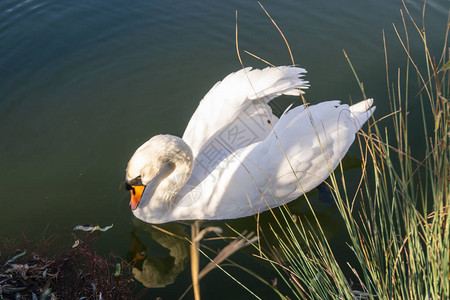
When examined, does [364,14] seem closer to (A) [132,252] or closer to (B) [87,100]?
(B) [87,100]

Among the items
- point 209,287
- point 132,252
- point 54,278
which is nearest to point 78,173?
point 132,252

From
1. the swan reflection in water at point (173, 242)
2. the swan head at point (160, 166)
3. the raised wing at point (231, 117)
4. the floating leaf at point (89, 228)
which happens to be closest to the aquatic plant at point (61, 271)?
the floating leaf at point (89, 228)

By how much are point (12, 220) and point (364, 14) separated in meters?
6.06

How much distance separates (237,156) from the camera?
4.44 metres

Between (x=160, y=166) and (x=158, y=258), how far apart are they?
2.99 ft

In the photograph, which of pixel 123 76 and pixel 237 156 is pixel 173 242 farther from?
pixel 123 76

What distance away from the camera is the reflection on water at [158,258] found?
4352mm

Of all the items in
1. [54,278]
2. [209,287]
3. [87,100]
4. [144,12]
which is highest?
[144,12]

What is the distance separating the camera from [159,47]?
720cm

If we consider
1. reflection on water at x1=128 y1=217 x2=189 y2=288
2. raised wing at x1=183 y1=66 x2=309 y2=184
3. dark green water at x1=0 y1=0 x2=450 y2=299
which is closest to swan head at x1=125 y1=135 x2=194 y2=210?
raised wing at x1=183 y1=66 x2=309 y2=184

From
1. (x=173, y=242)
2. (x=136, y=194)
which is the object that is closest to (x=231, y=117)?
(x=136, y=194)

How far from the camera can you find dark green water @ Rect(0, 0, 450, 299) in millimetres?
4934

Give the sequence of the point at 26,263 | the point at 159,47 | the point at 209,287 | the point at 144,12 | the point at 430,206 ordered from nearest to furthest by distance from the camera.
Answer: the point at 26,263 → the point at 209,287 → the point at 430,206 → the point at 159,47 → the point at 144,12

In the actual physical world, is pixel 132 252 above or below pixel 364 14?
below
